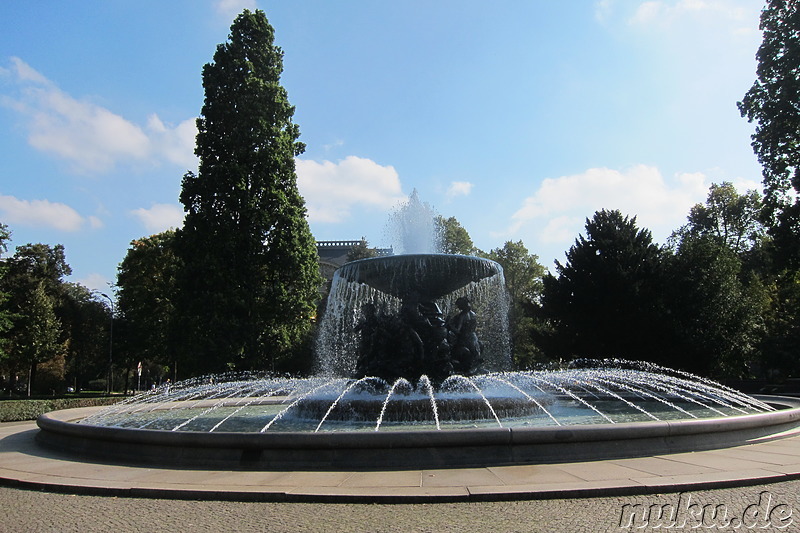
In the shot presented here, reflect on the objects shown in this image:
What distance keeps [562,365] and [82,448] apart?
33342 mm

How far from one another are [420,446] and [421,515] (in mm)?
2112

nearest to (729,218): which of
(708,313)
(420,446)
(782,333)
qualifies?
(782,333)

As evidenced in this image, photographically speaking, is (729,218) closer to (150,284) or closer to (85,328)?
(150,284)

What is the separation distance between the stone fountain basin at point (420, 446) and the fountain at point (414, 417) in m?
0.02

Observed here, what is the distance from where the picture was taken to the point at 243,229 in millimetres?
27750

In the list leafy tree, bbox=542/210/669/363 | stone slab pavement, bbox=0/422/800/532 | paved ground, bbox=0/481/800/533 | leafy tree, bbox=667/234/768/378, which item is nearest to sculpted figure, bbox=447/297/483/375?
stone slab pavement, bbox=0/422/800/532

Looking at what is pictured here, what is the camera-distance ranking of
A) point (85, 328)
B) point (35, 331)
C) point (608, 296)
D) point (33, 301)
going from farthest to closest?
1. point (85, 328)
2. point (33, 301)
3. point (35, 331)
4. point (608, 296)

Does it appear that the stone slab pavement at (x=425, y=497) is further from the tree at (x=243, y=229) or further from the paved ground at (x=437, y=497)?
the tree at (x=243, y=229)

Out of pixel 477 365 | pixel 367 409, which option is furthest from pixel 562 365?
pixel 367 409

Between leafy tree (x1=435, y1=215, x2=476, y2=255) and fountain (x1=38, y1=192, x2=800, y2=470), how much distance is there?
85.1ft

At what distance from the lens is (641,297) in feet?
109

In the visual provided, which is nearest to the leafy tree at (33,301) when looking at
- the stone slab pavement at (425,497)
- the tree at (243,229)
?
the tree at (243,229)

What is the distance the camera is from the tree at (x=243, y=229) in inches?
1054

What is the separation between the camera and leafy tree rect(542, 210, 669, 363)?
32875mm
